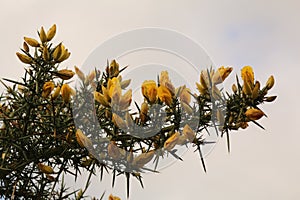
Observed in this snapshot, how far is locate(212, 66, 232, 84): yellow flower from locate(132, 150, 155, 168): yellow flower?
0.26 metres

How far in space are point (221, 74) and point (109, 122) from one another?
0.32 meters

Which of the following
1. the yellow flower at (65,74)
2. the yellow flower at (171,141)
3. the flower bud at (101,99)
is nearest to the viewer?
the yellow flower at (171,141)

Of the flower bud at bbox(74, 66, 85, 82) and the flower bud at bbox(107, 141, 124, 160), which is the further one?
the flower bud at bbox(74, 66, 85, 82)

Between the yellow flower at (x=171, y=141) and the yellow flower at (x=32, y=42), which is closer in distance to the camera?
the yellow flower at (x=171, y=141)

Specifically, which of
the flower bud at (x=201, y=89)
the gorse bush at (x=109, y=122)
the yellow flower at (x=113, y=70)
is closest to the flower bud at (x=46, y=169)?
the gorse bush at (x=109, y=122)

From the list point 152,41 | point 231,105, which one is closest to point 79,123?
point 152,41

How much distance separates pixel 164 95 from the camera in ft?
3.95

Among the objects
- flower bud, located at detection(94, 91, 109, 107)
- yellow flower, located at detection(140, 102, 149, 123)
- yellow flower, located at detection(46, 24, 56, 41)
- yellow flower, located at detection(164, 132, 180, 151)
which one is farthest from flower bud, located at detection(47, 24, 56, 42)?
yellow flower, located at detection(164, 132, 180, 151)

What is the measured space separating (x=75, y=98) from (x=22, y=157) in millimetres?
233

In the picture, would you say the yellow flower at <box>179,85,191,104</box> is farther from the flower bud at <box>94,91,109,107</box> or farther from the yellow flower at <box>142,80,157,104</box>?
the flower bud at <box>94,91,109,107</box>

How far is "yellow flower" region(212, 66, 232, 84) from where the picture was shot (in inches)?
49.9

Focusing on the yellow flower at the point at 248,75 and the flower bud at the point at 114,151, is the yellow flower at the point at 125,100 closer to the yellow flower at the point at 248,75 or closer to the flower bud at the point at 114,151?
the flower bud at the point at 114,151

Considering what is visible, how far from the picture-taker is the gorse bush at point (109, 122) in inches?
47.3

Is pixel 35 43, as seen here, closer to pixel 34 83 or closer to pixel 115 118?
pixel 34 83
